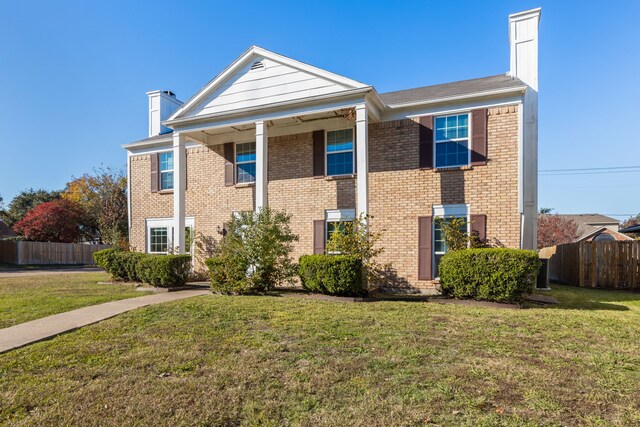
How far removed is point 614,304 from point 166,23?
46.9 ft

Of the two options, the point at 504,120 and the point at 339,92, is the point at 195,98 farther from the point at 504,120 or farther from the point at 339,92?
the point at 504,120

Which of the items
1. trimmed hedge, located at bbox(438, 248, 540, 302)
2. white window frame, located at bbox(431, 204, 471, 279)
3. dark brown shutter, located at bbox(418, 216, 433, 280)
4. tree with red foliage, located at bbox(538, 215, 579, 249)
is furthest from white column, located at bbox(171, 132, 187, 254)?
tree with red foliage, located at bbox(538, 215, 579, 249)

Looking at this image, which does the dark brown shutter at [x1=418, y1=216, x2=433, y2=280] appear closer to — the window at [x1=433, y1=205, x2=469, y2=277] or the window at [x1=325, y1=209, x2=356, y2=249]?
the window at [x1=433, y1=205, x2=469, y2=277]

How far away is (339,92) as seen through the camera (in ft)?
33.0

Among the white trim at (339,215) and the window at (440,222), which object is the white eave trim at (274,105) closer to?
the white trim at (339,215)

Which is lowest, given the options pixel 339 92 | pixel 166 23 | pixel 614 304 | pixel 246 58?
pixel 614 304

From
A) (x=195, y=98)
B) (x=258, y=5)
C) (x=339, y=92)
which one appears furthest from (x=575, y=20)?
(x=195, y=98)

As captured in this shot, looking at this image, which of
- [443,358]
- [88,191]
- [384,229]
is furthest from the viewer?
[88,191]

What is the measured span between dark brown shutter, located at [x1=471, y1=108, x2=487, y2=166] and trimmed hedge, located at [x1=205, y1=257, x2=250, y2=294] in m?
7.24

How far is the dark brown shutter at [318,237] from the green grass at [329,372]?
17.3 ft

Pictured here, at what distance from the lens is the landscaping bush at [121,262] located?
11.6 m

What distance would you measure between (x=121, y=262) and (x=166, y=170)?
4.15 metres

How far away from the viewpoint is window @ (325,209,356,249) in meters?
11.5

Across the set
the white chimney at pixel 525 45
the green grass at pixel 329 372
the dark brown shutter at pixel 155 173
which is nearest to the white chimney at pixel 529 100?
the white chimney at pixel 525 45
